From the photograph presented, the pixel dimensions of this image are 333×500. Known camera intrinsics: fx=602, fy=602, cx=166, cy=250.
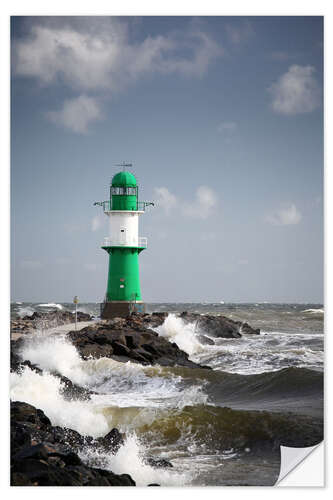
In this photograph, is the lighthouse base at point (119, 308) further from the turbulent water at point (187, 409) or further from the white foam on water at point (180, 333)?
the turbulent water at point (187, 409)

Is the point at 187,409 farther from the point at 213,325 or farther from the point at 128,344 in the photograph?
the point at 213,325

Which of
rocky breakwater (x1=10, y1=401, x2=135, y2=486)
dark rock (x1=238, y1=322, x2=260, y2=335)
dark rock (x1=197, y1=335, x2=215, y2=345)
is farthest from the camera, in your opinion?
dark rock (x1=238, y1=322, x2=260, y2=335)

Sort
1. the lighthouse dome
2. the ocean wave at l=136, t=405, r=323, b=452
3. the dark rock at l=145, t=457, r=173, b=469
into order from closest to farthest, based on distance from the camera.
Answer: the dark rock at l=145, t=457, r=173, b=469 < the ocean wave at l=136, t=405, r=323, b=452 < the lighthouse dome

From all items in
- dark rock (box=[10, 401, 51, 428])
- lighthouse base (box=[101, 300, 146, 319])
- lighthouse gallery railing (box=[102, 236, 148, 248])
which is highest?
lighthouse gallery railing (box=[102, 236, 148, 248])

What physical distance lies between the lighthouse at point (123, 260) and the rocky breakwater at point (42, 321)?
0.73 metres

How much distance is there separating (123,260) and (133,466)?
5402mm

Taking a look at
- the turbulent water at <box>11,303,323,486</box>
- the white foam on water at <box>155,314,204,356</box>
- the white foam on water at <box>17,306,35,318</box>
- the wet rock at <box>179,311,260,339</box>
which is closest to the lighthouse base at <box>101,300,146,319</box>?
the white foam on water at <box>155,314,204,356</box>

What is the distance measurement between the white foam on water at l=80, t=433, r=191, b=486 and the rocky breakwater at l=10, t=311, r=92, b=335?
3528 mm

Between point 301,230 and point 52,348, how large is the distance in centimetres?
381

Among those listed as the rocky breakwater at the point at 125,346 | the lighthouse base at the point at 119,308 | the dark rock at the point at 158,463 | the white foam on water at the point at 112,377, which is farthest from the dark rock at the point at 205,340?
the dark rock at the point at 158,463

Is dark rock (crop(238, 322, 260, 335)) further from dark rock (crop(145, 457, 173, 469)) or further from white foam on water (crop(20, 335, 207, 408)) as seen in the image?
dark rock (crop(145, 457, 173, 469))

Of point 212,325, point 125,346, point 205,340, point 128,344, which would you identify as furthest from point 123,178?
point 212,325

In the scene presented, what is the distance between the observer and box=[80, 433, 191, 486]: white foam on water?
12.0 ft

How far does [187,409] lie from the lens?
5.06m
